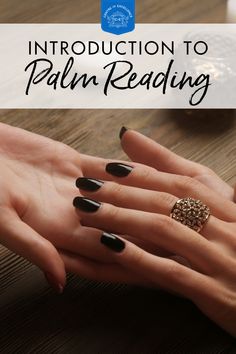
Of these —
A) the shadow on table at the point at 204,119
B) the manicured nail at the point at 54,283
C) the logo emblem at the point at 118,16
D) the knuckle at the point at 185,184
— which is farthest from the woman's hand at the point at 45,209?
the logo emblem at the point at 118,16

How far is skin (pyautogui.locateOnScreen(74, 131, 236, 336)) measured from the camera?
668 millimetres

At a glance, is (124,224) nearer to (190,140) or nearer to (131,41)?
(190,140)

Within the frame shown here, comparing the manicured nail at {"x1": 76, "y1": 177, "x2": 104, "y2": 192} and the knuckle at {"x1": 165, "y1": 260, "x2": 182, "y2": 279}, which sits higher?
the manicured nail at {"x1": 76, "y1": 177, "x2": 104, "y2": 192}

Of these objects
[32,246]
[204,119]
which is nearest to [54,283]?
[32,246]

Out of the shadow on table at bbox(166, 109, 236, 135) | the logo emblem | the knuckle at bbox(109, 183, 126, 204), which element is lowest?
the shadow on table at bbox(166, 109, 236, 135)

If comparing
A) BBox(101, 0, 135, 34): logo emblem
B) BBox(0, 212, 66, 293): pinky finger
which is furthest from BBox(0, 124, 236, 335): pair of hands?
BBox(101, 0, 135, 34): logo emblem

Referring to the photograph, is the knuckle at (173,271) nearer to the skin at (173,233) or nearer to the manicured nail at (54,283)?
the skin at (173,233)

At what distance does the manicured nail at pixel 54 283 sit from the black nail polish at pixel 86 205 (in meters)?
0.08

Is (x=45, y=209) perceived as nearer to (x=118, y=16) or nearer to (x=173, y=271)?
(x=173, y=271)

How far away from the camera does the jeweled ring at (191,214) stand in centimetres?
Answer: 72

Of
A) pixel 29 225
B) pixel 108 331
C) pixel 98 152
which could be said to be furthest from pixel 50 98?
pixel 108 331

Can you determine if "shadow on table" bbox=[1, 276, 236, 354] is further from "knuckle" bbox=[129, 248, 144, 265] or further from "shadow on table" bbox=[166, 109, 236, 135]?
"shadow on table" bbox=[166, 109, 236, 135]

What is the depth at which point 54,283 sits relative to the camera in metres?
0.67

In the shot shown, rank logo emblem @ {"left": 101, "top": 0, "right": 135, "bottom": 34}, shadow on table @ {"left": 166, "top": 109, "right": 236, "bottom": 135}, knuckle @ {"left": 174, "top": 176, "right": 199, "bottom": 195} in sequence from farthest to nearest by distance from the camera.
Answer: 1. logo emblem @ {"left": 101, "top": 0, "right": 135, "bottom": 34}
2. shadow on table @ {"left": 166, "top": 109, "right": 236, "bottom": 135}
3. knuckle @ {"left": 174, "top": 176, "right": 199, "bottom": 195}
